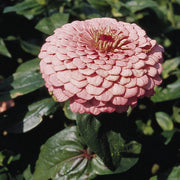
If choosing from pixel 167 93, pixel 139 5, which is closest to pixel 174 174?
pixel 167 93

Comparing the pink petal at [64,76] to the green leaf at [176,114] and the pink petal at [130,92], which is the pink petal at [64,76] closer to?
the pink petal at [130,92]

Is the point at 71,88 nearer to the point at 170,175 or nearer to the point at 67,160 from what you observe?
the point at 67,160

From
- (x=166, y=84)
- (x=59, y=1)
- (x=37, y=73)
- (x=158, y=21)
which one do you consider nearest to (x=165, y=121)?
(x=166, y=84)

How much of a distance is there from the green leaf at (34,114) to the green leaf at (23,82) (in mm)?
93

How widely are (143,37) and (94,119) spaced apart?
1.03 feet

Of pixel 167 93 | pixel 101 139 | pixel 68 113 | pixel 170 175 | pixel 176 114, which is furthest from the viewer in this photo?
pixel 176 114

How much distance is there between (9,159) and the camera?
3.32 feet

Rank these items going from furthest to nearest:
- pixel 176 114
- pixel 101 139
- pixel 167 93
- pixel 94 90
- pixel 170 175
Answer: pixel 176 114 → pixel 167 93 → pixel 170 175 → pixel 101 139 → pixel 94 90

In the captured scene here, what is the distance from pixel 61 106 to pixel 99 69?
0.41 metres

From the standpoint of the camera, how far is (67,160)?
969 mm

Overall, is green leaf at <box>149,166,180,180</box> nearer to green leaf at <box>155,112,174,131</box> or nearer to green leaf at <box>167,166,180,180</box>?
green leaf at <box>167,166,180,180</box>

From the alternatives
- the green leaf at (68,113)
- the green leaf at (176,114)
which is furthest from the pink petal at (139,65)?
the green leaf at (176,114)

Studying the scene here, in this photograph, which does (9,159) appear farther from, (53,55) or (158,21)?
(158,21)

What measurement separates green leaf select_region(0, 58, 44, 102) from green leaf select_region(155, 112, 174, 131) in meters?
0.66
